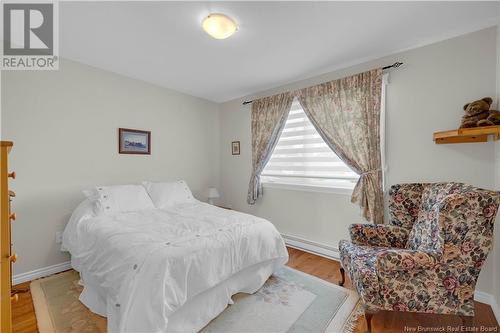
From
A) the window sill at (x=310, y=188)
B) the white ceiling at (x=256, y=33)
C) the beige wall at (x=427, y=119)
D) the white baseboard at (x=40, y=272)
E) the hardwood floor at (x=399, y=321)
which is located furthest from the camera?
the window sill at (x=310, y=188)

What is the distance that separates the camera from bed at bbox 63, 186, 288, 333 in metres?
1.39

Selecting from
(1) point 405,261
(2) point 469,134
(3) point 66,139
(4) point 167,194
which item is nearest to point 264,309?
(1) point 405,261

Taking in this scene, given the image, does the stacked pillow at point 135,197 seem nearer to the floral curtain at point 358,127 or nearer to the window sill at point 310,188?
the window sill at point 310,188

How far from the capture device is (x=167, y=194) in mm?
3010

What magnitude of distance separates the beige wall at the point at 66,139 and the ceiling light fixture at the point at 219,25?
1856mm

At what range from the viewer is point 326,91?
113 inches

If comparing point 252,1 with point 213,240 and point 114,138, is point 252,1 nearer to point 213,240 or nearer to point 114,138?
point 213,240

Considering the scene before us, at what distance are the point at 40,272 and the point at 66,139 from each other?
59.3 inches

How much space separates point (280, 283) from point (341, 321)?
2.18ft

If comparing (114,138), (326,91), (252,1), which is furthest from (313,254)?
(114,138)

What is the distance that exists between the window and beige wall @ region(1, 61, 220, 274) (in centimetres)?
175

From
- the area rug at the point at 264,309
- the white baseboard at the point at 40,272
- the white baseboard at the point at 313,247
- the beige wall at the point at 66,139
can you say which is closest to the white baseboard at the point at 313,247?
the white baseboard at the point at 313,247

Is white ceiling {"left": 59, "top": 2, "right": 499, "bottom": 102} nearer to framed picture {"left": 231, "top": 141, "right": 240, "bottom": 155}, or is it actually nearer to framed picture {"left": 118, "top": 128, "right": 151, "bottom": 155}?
framed picture {"left": 118, "top": 128, "right": 151, "bottom": 155}

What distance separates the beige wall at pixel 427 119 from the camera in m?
1.98
